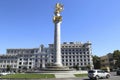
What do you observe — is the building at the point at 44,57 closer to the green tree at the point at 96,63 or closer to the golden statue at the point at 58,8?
the green tree at the point at 96,63

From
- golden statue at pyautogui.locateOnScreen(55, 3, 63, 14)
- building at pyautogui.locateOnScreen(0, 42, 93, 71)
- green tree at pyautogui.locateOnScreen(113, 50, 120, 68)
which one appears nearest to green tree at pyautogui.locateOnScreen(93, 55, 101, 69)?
building at pyautogui.locateOnScreen(0, 42, 93, 71)

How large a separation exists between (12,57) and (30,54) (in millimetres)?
14561

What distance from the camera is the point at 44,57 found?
514 ft

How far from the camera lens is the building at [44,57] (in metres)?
152

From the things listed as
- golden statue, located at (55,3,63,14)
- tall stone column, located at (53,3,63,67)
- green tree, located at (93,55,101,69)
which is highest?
golden statue, located at (55,3,63,14)

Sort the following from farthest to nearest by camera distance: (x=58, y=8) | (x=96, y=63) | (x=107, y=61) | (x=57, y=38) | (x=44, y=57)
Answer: (x=44, y=57) → (x=107, y=61) → (x=96, y=63) → (x=58, y=8) → (x=57, y=38)

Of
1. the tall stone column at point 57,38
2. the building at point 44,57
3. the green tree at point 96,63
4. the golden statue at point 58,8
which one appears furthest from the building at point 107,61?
the tall stone column at point 57,38

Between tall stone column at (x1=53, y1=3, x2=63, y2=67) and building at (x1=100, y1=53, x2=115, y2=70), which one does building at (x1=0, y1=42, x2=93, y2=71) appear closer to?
building at (x1=100, y1=53, x2=115, y2=70)

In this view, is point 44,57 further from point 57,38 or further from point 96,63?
point 57,38

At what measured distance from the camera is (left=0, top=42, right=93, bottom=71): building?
500ft

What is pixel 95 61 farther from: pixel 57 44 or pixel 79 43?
pixel 57 44

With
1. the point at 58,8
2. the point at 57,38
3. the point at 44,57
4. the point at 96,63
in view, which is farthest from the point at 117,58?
the point at 57,38

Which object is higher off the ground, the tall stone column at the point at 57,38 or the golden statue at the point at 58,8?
the golden statue at the point at 58,8

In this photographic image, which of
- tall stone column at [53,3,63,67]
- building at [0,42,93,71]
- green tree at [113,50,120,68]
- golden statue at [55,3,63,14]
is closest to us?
tall stone column at [53,3,63,67]
